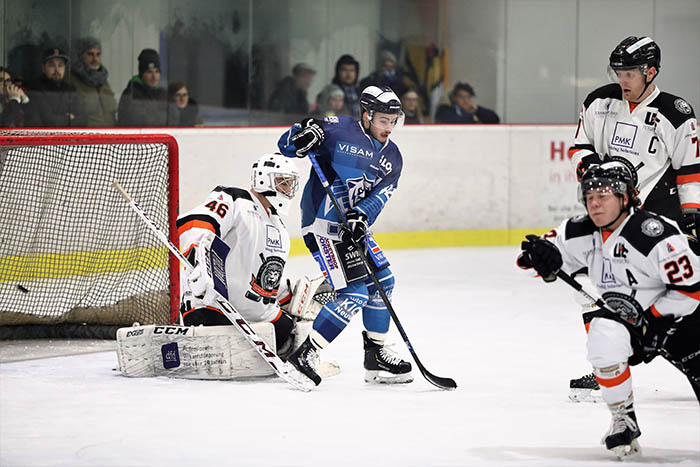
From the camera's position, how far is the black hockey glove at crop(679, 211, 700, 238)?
3.92 m

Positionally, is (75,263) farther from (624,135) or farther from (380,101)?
(624,135)

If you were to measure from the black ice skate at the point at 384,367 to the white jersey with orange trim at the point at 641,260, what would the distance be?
117cm

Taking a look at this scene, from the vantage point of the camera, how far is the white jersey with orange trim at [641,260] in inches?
120

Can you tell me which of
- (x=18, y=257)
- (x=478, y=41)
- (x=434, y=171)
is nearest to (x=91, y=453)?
(x=18, y=257)

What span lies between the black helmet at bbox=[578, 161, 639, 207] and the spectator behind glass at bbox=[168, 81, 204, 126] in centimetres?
523

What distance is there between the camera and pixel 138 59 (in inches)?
314

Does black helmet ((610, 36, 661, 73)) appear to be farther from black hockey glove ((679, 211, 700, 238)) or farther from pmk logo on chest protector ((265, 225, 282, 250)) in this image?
pmk logo on chest protector ((265, 225, 282, 250))

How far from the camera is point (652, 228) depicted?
122 inches

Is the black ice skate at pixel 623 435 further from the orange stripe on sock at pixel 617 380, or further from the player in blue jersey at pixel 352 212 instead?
the player in blue jersey at pixel 352 212

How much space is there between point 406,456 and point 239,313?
1345mm

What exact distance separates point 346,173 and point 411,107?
201 inches

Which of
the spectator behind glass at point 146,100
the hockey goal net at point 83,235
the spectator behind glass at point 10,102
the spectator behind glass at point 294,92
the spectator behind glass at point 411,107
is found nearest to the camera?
the hockey goal net at point 83,235

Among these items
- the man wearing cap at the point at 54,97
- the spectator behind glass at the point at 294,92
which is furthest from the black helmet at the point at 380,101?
the spectator behind glass at the point at 294,92

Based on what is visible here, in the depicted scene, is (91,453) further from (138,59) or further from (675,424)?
(138,59)
